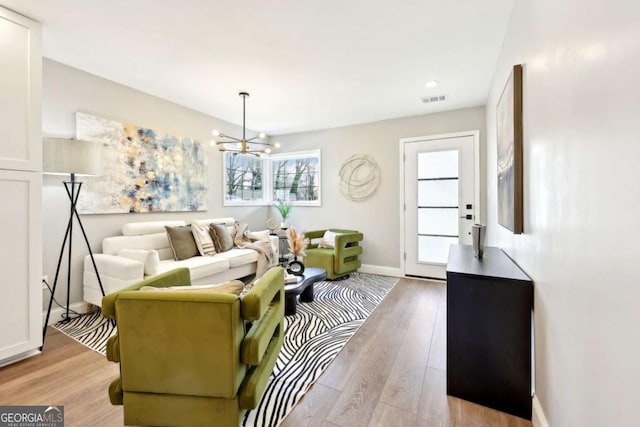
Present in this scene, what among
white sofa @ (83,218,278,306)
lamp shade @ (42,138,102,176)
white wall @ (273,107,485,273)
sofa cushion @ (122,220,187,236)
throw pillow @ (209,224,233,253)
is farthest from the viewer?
white wall @ (273,107,485,273)

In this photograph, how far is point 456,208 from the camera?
157 inches

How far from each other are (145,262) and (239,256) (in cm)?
111

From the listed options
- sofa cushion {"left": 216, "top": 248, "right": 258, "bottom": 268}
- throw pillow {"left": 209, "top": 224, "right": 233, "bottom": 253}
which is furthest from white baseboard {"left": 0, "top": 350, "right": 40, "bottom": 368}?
throw pillow {"left": 209, "top": 224, "right": 233, "bottom": 253}

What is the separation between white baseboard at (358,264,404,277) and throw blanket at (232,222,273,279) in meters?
1.61

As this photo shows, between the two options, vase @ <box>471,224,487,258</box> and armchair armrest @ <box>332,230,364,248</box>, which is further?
armchair armrest @ <box>332,230,364,248</box>

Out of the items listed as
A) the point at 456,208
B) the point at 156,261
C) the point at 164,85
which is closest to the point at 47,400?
the point at 156,261

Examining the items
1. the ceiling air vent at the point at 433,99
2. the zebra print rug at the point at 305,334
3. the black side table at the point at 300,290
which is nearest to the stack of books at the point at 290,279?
the black side table at the point at 300,290

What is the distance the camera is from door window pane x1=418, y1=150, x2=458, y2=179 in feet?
13.1

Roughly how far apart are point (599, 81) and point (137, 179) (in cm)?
398

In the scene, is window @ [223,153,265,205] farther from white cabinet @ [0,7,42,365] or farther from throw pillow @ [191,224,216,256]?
white cabinet @ [0,7,42,365]

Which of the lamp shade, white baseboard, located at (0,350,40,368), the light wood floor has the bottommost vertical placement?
the light wood floor

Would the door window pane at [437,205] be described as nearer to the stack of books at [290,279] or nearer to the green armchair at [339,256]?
the green armchair at [339,256]

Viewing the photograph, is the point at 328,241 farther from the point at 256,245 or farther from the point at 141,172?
the point at 141,172

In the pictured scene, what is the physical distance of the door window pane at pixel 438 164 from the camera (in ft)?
13.1
